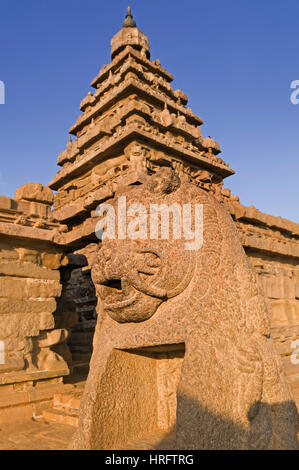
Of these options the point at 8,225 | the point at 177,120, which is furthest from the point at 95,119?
the point at 8,225

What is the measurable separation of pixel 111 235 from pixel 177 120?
9063 mm

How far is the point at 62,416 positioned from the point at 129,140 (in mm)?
6745

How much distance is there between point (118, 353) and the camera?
242 centimetres

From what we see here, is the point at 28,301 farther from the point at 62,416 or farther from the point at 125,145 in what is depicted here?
the point at 125,145

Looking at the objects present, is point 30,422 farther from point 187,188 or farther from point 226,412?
point 187,188

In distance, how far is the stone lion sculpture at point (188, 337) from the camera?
192 cm
